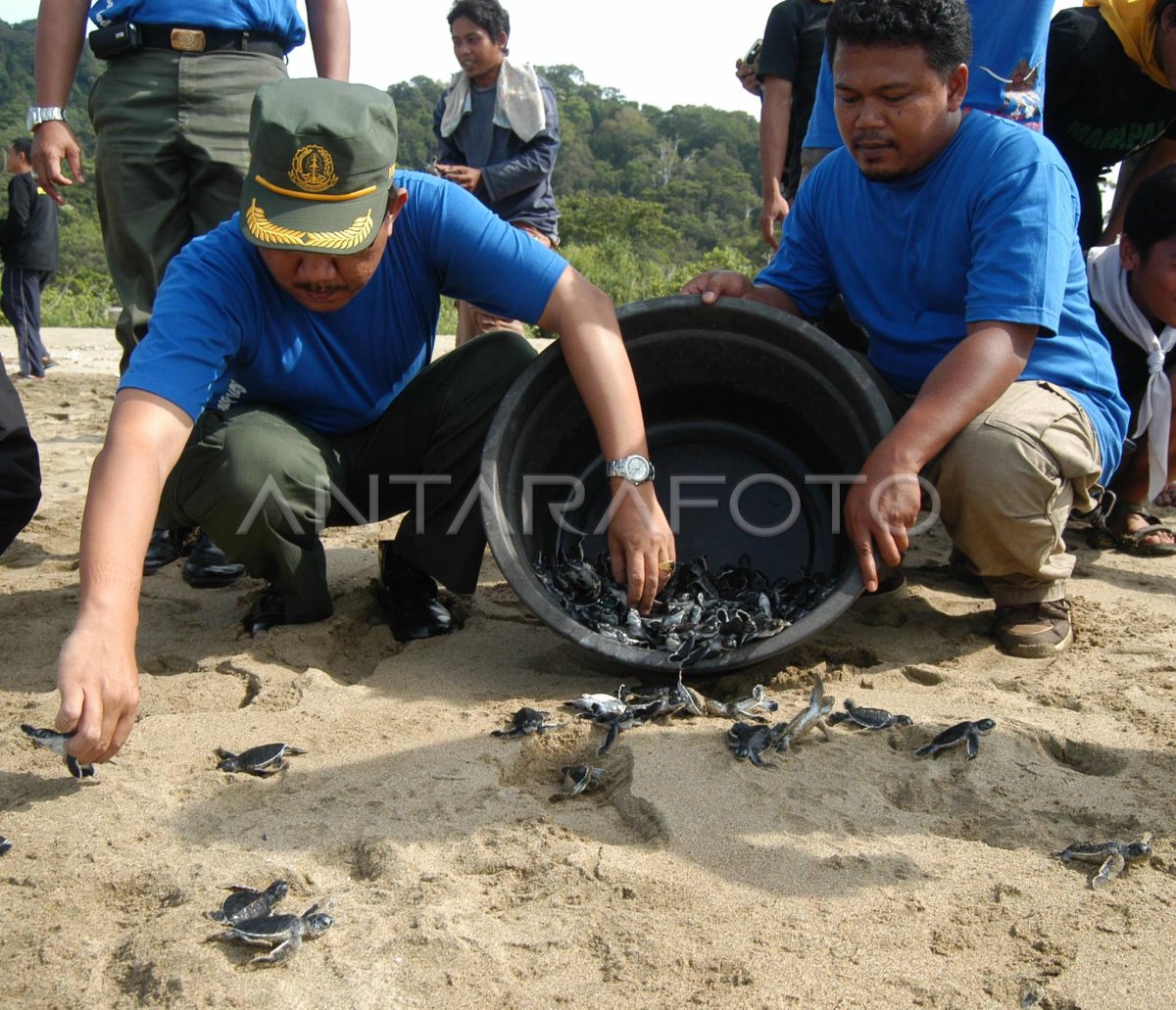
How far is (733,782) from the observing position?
1.93m

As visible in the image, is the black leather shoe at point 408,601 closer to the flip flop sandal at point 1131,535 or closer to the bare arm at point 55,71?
the bare arm at point 55,71

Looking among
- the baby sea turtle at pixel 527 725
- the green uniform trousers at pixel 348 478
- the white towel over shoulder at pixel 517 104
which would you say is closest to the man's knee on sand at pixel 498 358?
the green uniform trousers at pixel 348 478

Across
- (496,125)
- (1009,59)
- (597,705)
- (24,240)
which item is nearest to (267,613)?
→ (597,705)

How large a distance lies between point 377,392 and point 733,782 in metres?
1.39

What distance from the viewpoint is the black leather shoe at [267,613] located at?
108 inches

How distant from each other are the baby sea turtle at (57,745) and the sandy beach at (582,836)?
21 mm

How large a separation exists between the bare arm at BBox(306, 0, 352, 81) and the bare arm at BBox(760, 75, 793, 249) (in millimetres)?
1484

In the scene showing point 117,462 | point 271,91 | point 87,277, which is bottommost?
point 87,277

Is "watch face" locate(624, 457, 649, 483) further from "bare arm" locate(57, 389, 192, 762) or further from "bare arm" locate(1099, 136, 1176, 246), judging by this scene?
"bare arm" locate(1099, 136, 1176, 246)

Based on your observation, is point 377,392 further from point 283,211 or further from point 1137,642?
point 1137,642

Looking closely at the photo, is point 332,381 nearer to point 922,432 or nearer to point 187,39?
point 187,39

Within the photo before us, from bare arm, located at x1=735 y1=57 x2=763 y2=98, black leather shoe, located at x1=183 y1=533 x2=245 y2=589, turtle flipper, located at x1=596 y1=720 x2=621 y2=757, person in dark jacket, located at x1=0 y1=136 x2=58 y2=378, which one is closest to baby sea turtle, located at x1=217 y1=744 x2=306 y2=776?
turtle flipper, located at x1=596 y1=720 x2=621 y2=757

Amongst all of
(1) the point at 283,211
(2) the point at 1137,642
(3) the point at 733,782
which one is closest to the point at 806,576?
(2) the point at 1137,642

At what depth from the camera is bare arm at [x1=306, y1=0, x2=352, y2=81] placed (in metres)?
3.22
